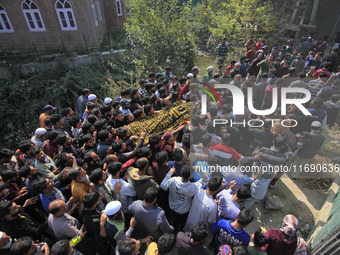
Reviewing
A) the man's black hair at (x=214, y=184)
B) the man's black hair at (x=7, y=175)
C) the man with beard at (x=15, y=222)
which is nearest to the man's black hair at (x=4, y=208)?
the man with beard at (x=15, y=222)

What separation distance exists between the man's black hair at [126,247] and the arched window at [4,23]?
51.1 ft

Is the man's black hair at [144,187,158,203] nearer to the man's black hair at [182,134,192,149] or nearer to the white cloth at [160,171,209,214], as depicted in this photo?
the white cloth at [160,171,209,214]

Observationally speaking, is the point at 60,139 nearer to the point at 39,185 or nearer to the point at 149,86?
the point at 39,185

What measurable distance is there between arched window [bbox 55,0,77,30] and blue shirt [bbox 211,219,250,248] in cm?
1420

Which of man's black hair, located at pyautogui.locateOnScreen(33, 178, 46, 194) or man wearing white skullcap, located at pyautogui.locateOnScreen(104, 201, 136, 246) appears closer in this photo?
man wearing white skullcap, located at pyautogui.locateOnScreen(104, 201, 136, 246)

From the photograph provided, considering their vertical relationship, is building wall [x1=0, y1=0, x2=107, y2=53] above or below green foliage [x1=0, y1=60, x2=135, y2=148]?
above

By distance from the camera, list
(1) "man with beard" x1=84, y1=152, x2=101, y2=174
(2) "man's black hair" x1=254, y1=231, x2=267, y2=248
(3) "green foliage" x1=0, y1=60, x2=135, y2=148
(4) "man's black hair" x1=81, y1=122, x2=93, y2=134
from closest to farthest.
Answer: (2) "man's black hair" x1=254, y1=231, x2=267, y2=248 < (1) "man with beard" x1=84, y1=152, x2=101, y2=174 < (4) "man's black hair" x1=81, y1=122, x2=93, y2=134 < (3) "green foliage" x1=0, y1=60, x2=135, y2=148

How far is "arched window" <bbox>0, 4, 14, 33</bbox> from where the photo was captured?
11834 millimetres

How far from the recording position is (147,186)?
10.2ft

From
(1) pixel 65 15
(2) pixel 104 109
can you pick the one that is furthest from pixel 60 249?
(1) pixel 65 15

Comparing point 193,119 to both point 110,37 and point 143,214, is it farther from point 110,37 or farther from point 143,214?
point 110,37

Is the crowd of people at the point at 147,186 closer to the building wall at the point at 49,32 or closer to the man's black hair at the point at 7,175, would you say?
the man's black hair at the point at 7,175

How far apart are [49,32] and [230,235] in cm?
1510

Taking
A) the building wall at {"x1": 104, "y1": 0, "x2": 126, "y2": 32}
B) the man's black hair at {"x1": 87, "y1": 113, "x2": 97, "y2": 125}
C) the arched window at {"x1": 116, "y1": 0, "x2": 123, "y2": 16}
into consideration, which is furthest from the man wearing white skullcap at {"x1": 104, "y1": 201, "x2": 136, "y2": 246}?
the arched window at {"x1": 116, "y1": 0, "x2": 123, "y2": 16}
